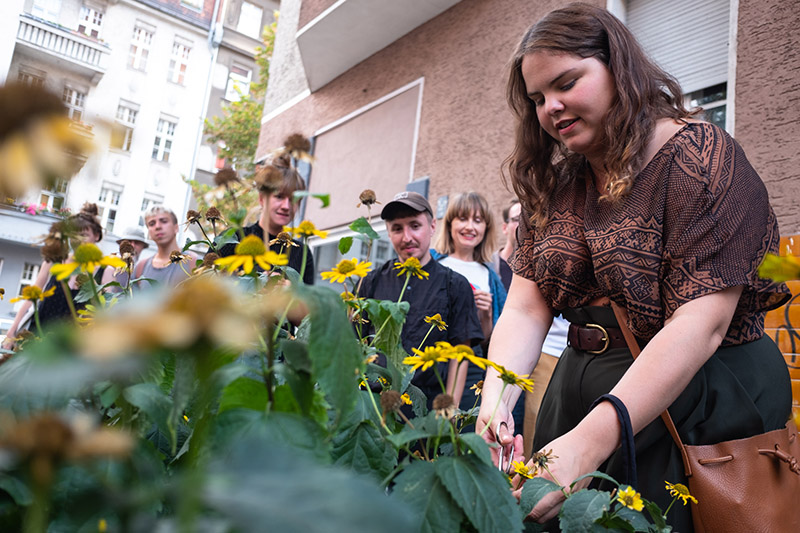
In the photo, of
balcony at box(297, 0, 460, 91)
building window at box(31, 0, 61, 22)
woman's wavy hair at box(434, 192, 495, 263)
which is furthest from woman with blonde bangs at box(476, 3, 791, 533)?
building window at box(31, 0, 61, 22)

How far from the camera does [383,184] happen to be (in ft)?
28.5

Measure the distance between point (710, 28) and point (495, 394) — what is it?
15.9 feet

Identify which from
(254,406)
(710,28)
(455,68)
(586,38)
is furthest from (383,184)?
(254,406)

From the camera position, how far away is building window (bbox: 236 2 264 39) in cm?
2691

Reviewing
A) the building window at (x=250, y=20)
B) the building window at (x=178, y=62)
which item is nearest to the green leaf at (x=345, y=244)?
the building window at (x=178, y=62)

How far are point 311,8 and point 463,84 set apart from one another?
349cm

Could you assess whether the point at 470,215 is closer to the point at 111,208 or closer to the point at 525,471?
the point at 525,471

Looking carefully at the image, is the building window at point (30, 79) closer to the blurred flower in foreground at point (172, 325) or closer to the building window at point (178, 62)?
the blurred flower in foreground at point (172, 325)

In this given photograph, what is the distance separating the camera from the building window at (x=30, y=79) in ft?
1.22

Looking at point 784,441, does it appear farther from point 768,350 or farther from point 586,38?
point 586,38

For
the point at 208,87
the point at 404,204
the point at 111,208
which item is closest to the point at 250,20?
the point at 208,87

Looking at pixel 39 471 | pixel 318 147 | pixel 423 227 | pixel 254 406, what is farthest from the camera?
pixel 318 147

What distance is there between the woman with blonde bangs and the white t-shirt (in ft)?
6.51

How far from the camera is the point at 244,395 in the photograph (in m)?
0.57
